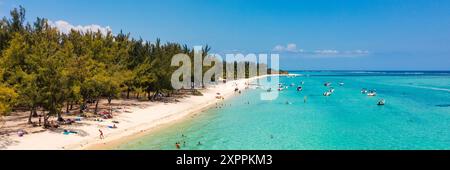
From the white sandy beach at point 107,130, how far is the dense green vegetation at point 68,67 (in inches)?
97.8

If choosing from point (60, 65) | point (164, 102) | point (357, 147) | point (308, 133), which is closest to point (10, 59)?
Answer: point (60, 65)

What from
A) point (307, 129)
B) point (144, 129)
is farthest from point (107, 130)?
point (307, 129)

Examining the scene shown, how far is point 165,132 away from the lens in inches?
1479

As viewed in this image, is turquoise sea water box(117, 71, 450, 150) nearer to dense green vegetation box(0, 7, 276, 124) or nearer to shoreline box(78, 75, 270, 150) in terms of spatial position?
shoreline box(78, 75, 270, 150)

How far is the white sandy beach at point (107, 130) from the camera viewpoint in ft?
91.8

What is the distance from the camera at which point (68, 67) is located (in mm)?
36000

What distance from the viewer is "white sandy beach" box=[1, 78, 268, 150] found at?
91.8ft

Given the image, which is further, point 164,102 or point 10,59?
point 164,102

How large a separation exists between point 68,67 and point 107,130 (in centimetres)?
706

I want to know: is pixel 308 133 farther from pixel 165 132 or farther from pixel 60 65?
pixel 60 65

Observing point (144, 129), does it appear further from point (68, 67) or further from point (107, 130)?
point (68, 67)

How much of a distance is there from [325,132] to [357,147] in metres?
7.28

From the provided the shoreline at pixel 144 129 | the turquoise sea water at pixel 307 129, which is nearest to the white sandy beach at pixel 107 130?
the shoreline at pixel 144 129

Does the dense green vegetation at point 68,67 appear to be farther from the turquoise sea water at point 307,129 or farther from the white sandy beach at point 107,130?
the turquoise sea water at point 307,129
